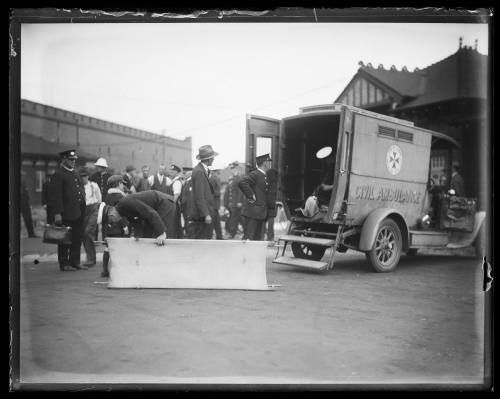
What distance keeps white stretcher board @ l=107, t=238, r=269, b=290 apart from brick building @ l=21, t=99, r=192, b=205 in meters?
1.18

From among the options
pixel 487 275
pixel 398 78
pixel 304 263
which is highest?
pixel 398 78

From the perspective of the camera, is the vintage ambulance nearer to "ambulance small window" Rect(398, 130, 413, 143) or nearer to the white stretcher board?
"ambulance small window" Rect(398, 130, 413, 143)

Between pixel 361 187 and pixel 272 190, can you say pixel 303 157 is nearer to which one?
pixel 272 190

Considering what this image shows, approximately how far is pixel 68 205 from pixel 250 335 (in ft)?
13.8

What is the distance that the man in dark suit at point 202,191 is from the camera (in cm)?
577

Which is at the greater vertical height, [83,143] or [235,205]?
[83,143]

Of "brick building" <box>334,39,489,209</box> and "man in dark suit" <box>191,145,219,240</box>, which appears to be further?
"man in dark suit" <box>191,145,219,240</box>

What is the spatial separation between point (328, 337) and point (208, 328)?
104cm

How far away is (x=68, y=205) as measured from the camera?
21.3 ft

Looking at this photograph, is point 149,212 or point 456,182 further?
point 456,182

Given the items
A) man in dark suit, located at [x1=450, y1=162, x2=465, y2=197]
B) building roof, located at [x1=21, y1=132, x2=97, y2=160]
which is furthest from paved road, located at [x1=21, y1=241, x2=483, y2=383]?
man in dark suit, located at [x1=450, y1=162, x2=465, y2=197]

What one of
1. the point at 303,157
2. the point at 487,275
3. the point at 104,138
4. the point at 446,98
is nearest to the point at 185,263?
the point at 104,138

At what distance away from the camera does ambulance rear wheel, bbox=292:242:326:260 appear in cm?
737

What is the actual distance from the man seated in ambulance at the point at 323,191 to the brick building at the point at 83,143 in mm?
2153
